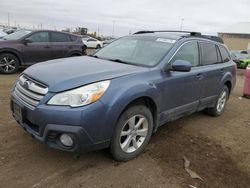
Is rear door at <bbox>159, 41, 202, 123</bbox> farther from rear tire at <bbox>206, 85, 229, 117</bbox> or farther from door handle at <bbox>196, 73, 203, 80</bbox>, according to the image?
rear tire at <bbox>206, 85, 229, 117</bbox>

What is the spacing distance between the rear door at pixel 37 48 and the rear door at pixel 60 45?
20 cm

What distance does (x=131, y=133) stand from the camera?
3.62m

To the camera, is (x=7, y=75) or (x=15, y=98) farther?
(x=7, y=75)

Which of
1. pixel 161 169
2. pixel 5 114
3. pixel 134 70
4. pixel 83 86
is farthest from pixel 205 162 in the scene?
pixel 5 114

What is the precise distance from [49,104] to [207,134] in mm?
3066

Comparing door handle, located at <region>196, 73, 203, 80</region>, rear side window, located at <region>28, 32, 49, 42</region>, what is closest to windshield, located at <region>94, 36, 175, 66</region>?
door handle, located at <region>196, 73, 203, 80</region>

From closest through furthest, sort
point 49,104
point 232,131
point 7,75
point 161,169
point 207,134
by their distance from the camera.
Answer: point 49,104 → point 161,169 → point 207,134 → point 232,131 → point 7,75

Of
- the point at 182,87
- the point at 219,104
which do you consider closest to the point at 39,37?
the point at 219,104

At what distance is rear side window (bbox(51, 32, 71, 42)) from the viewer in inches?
409

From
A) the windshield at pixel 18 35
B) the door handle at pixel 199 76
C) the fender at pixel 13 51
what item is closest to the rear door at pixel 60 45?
the windshield at pixel 18 35

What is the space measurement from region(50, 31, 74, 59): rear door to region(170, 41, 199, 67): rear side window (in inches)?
262

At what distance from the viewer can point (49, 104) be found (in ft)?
9.93

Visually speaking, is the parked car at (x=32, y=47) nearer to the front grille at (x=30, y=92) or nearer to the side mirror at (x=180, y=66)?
the front grille at (x=30, y=92)

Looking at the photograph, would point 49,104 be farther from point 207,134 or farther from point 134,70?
point 207,134
